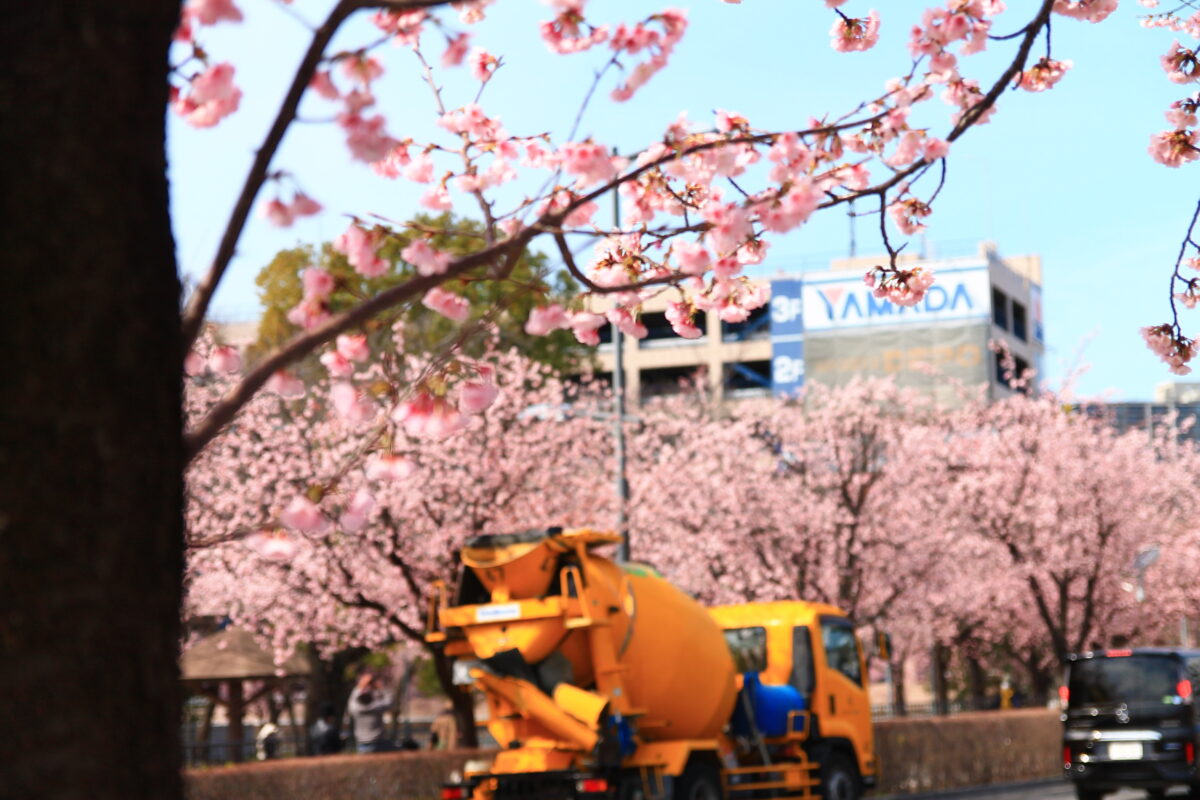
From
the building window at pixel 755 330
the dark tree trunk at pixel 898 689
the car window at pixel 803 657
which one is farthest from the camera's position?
the building window at pixel 755 330

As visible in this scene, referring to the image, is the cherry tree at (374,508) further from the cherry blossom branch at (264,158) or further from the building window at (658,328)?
the building window at (658,328)

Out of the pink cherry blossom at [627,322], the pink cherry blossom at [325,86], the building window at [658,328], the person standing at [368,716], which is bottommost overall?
the person standing at [368,716]

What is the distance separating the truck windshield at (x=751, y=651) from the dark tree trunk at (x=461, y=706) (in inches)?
164

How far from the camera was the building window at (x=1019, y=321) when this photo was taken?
77438 mm

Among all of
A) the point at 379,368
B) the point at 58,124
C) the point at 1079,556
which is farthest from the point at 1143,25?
the point at 1079,556

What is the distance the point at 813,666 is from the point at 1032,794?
8205 millimetres

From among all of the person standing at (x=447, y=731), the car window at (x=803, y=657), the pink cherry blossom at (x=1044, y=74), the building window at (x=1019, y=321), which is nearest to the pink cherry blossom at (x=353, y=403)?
the pink cherry blossom at (x=1044, y=74)

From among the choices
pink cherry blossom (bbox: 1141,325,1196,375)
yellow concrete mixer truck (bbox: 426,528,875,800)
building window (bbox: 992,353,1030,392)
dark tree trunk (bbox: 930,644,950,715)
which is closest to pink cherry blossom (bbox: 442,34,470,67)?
pink cherry blossom (bbox: 1141,325,1196,375)

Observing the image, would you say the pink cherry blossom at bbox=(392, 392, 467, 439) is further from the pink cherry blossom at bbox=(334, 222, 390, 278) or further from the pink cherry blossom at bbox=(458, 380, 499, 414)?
the pink cherry blossom at bbox=(334, 222, 390, 278)

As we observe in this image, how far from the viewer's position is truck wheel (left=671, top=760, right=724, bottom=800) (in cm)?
1483

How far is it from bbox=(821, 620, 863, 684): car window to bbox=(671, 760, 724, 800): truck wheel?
3.01 m

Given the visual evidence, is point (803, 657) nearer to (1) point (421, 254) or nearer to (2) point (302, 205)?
(1) point (421, 254)

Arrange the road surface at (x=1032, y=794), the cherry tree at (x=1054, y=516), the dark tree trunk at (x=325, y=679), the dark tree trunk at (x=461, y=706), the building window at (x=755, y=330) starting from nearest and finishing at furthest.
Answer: the dark tree trunk at (x=461, y=706)
the road surface at (x=1032, y=794)
the dark tree trunk at (x=325, y=679)
the cherry tree at (x=1054, y=516)
the building window at (x=755, y=330)

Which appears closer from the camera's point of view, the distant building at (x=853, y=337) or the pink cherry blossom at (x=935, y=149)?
the pink cherry blossom at (x=935, y=149)
